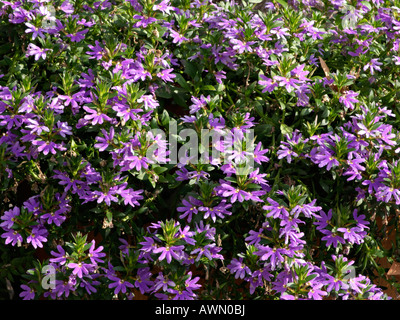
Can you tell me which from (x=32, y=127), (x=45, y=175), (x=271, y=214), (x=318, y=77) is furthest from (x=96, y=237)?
(x=318, y=77)

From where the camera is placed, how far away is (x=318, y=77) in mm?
2412

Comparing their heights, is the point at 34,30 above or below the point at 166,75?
above

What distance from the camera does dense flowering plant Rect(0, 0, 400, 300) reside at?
208cm

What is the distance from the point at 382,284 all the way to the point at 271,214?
806 mm

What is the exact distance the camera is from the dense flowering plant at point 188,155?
2.08m

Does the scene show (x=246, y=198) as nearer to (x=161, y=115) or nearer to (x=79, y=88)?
(x=161, y=115)

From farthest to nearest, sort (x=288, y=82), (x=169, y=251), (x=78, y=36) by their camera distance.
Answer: (x=78, y=36), (x=288, y=82), (x=169, y=251)

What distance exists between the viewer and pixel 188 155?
7.18ft

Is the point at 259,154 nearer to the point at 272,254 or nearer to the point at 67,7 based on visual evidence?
the point at 272,254

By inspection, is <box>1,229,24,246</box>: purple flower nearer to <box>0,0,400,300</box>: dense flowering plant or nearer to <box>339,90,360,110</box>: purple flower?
<box>0,0,400,300</box>: dense flowering plant

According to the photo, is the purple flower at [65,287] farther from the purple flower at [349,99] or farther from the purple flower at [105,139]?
the purple flower at [349,99]

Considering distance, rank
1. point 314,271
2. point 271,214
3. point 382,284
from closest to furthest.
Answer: point 271,214 < point 314,271 < point 382,284

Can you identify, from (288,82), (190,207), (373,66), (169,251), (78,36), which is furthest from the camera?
(373,66)

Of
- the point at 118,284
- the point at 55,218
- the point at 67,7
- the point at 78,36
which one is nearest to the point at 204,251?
the point at 118,284
